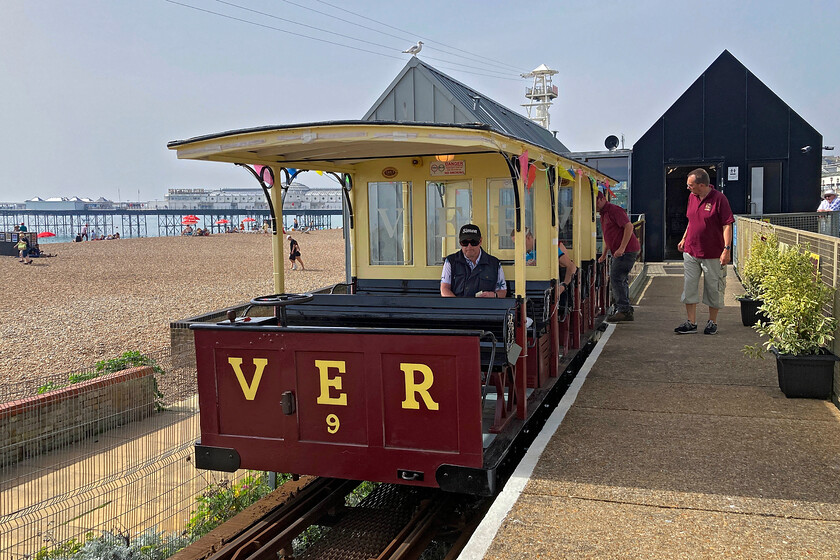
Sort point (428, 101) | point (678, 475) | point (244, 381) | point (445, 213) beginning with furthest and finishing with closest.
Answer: point (428, 101)
point (445, 213)
point (244, 381)
point (678, 475)

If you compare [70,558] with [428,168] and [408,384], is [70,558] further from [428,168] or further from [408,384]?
[428,168]

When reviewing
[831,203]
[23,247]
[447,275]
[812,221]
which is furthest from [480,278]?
[23,247]

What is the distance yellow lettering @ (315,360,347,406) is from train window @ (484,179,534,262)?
11.5ft

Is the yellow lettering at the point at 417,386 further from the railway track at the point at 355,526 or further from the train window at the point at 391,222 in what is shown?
the train window at the point at 391,222

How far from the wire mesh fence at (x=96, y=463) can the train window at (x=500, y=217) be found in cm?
397

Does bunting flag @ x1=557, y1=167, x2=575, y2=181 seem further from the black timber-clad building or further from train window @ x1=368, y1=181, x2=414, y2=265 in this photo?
the black timber-clad building

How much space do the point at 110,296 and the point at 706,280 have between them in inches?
923

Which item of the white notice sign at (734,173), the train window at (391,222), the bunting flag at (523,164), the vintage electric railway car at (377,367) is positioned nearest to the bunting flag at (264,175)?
the vintage electric railway car at (377,367)

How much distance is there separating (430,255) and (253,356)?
351 centimetres

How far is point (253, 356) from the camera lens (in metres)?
5.04

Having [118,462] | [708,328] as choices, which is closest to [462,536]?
[118,462]

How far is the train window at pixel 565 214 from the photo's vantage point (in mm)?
9914

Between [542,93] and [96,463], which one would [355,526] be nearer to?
[96,463]

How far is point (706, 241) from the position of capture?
9109mm
